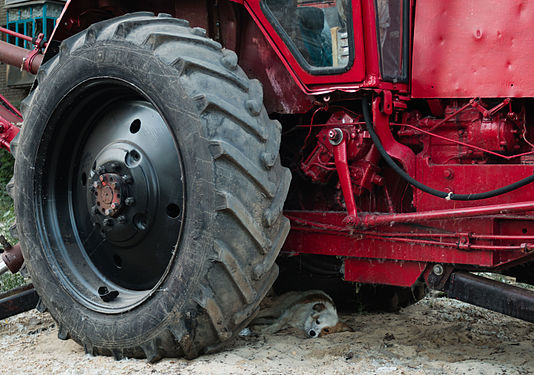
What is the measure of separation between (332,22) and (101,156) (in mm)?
1269

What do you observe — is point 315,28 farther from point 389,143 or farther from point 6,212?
point 6,212

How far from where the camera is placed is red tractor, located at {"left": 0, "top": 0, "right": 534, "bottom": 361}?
2.96 metres

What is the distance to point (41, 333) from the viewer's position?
3.84m

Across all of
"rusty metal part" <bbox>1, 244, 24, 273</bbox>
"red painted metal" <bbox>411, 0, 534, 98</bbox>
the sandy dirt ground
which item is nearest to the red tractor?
"red painted metal" <bbox>411, 0, 534, 98</bbox>

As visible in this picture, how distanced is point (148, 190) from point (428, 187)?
126cm

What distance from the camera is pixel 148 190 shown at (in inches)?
129

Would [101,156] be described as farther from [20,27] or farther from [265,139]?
[20,27]

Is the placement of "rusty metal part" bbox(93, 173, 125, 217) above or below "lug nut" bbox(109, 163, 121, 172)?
below

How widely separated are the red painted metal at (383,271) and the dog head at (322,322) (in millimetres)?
387

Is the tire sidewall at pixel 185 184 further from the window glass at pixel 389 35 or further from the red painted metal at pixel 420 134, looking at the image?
the window glass at pixel 389 35

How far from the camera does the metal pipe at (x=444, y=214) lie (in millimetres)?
2816

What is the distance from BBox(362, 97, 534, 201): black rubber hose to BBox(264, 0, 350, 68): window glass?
0.26 metres

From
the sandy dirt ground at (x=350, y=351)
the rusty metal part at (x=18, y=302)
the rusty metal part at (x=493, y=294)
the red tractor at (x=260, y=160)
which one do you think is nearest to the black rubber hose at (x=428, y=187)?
the red tractor at (x=260, y=160)

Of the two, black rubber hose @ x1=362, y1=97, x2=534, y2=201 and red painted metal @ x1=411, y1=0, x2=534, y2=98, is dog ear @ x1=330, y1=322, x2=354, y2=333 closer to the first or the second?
black rubber hose @ x1=362, y1=97, x2=534, y2=201
